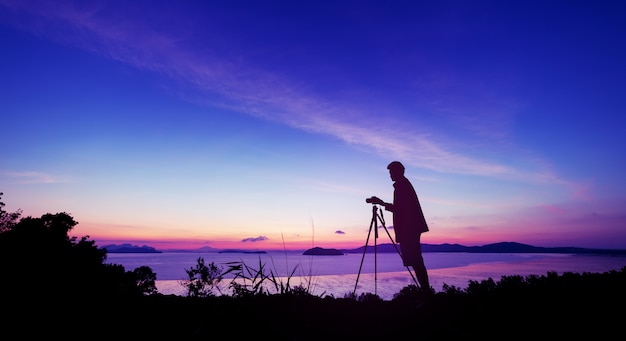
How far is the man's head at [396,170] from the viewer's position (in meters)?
7.95

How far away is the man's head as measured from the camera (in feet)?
26.1

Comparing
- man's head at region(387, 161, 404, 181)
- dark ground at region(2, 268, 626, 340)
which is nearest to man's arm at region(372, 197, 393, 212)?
man's head at region(387, 161, 404, 181)

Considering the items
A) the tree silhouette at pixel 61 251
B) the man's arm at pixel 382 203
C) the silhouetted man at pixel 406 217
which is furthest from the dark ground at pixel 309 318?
the tree silhouette at pixel 61 251

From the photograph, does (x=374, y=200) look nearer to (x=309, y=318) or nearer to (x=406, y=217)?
(x=406, y=217)

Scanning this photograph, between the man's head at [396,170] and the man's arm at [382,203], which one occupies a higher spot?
the man's head at [396,170]

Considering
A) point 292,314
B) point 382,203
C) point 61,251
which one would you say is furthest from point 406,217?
point 61,251

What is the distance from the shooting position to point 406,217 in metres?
7.61

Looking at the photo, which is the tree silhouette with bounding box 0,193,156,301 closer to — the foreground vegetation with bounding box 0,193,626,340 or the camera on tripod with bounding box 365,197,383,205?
the foreground vegetation with bounding box 0,193,626,340

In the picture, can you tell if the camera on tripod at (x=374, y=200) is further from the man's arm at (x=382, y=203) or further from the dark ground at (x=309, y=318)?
the dark ground at (x=309, y=318)

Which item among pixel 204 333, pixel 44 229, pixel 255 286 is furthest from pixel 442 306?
pixel 44 229

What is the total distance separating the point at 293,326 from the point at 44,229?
30.9m

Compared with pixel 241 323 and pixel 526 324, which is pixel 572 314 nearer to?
pixel 526 324

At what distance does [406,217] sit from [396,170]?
48.0 inches

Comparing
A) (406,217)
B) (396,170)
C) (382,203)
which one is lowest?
(406,217)
